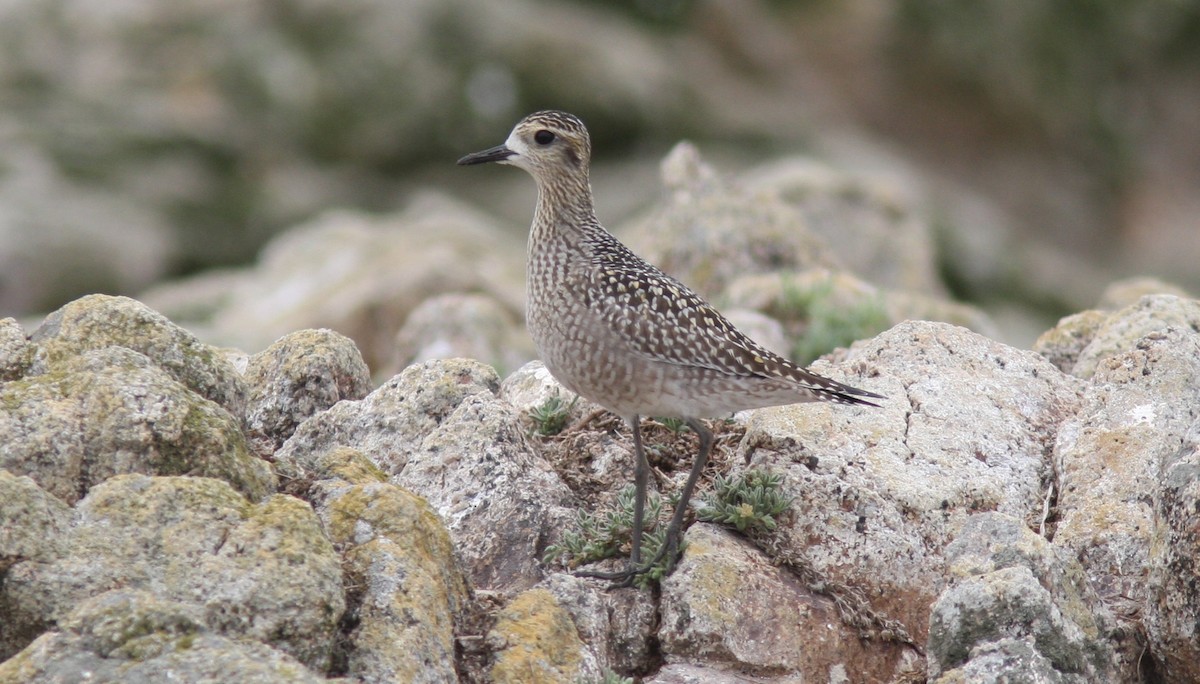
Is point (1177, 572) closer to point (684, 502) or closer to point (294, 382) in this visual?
point (684, 502)

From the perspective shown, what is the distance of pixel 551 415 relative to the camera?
30.6 ft

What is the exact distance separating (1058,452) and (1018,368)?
86cm

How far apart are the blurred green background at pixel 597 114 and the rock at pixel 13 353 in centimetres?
1866

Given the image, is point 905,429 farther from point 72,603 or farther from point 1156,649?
point 72,603

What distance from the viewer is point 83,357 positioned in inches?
279

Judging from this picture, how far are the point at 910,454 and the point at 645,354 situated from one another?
5.25 feet

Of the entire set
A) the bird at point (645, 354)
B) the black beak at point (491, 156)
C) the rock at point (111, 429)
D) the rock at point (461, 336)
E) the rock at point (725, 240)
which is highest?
the rock at point (725, 240)

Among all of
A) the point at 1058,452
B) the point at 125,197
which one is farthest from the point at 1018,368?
the point at 125,197

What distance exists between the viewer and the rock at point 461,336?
14.6 m

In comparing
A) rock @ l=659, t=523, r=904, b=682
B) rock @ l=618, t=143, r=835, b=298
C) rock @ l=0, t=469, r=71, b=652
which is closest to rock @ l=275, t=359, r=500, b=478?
rock @ l=659, t=523, r=904, b=682

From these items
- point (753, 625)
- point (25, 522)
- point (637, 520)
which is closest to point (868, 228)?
point (637, 520)

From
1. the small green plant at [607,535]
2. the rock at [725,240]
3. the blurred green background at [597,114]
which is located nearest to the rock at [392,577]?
the small green plant at [607,535]

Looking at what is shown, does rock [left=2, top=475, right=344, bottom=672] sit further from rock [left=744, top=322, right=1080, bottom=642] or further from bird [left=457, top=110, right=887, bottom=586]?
rock [left=744, top=322, right=1080, bottom=642]

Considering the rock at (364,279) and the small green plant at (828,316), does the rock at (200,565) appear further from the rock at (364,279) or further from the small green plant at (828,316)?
the rock at (364,279)
